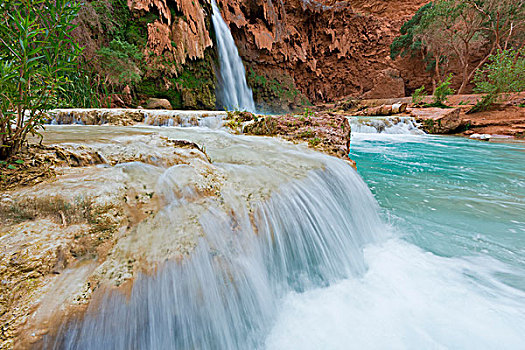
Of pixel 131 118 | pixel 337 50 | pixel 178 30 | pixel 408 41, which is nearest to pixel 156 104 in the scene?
pixel 178 30

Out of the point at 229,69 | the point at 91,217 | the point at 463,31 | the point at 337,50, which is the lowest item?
the point at 91,217

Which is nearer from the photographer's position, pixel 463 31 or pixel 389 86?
pixel 463 31

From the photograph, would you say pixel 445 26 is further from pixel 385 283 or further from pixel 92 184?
pixel 92 184

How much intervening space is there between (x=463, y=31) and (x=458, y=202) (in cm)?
2421

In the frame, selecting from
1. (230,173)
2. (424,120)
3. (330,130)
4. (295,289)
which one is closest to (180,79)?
(330,130)

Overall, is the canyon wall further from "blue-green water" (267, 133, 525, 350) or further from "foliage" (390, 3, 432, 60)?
"blue-green water" (267, 133, 525, 350)

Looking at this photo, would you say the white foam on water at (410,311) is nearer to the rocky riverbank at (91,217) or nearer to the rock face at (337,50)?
the rocky riverbank at (91,217)

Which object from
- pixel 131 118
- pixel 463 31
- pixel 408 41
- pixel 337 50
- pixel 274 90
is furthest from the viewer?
pixel 337 50

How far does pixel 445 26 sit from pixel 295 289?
25.7 m

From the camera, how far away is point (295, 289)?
1.54m

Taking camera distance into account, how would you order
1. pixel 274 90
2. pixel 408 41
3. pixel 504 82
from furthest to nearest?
pixel 408 41 < pixel 274 90 < pixel 504 82

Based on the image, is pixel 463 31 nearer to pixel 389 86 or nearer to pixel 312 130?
pixel 389 86

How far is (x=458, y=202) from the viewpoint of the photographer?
285 cm

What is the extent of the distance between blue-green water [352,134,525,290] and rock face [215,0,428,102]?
55.4ft
